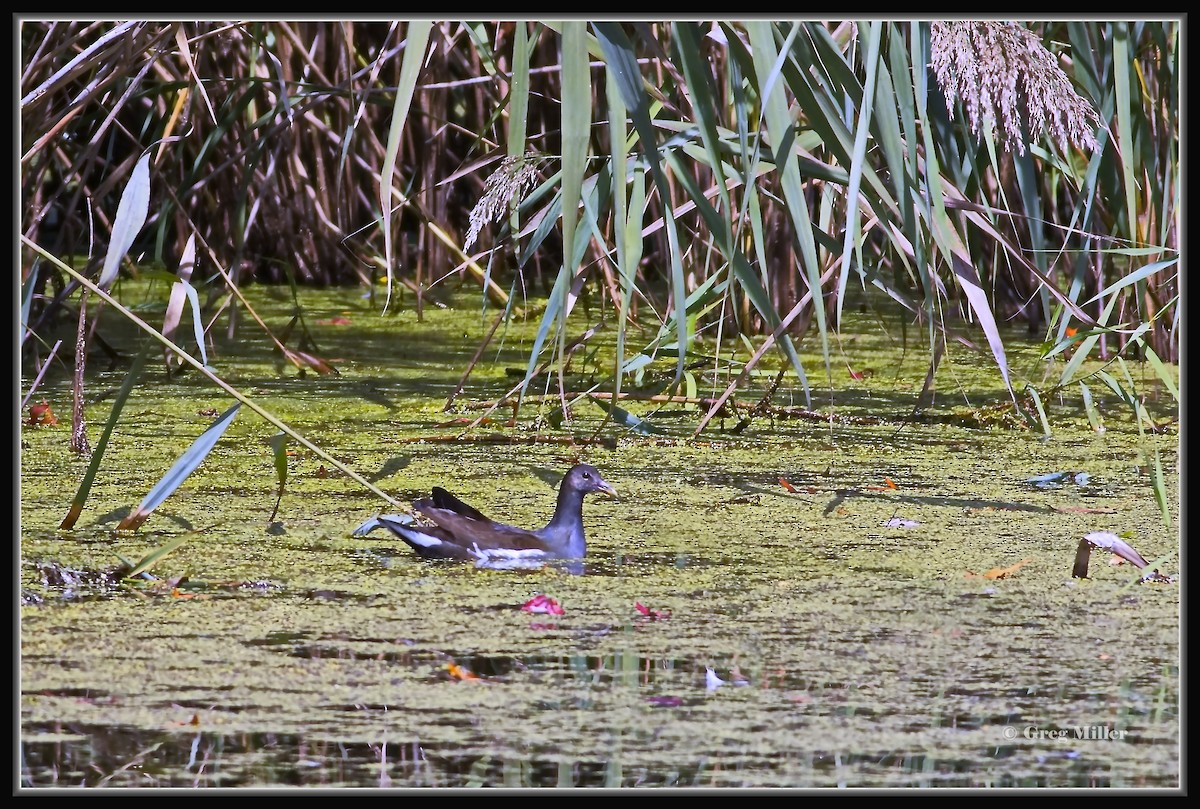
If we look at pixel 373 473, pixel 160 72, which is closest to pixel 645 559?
pixel 373 473

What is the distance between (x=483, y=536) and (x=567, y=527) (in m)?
0.14

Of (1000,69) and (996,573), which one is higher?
(1000,69)

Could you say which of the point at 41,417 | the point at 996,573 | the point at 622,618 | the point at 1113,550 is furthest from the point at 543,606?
the point at 41,417

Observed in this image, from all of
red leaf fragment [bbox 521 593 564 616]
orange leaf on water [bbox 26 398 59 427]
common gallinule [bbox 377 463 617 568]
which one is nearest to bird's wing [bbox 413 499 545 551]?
common gallinule [bbox 377 463 617 568]

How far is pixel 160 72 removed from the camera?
4.49m

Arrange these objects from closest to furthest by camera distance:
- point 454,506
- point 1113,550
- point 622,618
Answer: point 622,618 → point 1113,550 → point 454,506

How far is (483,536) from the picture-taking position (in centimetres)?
257

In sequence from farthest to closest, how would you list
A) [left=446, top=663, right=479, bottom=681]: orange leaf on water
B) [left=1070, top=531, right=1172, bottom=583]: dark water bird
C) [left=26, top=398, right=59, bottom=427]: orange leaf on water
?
1. [left=26, top=398, right=59, bottom=427]: orange leaf on water
2. [left=1070, top=531, right=1172, bottom=583]: dark water bird
3. [left=446, top=663, right=479, bottom=681]: orange leaf on water

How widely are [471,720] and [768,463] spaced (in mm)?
1549

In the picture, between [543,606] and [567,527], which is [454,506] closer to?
[567,527]

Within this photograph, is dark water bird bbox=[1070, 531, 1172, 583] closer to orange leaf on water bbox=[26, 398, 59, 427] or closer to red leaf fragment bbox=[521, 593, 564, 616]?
red leaf fragment bbox=[521, 593, 564, 616]

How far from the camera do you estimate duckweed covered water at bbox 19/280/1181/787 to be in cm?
175

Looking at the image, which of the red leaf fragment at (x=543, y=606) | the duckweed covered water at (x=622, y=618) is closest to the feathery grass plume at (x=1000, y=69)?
the duckweed covered water at (x=622, y=618)

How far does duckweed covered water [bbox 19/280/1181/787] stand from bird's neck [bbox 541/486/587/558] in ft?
0.12
